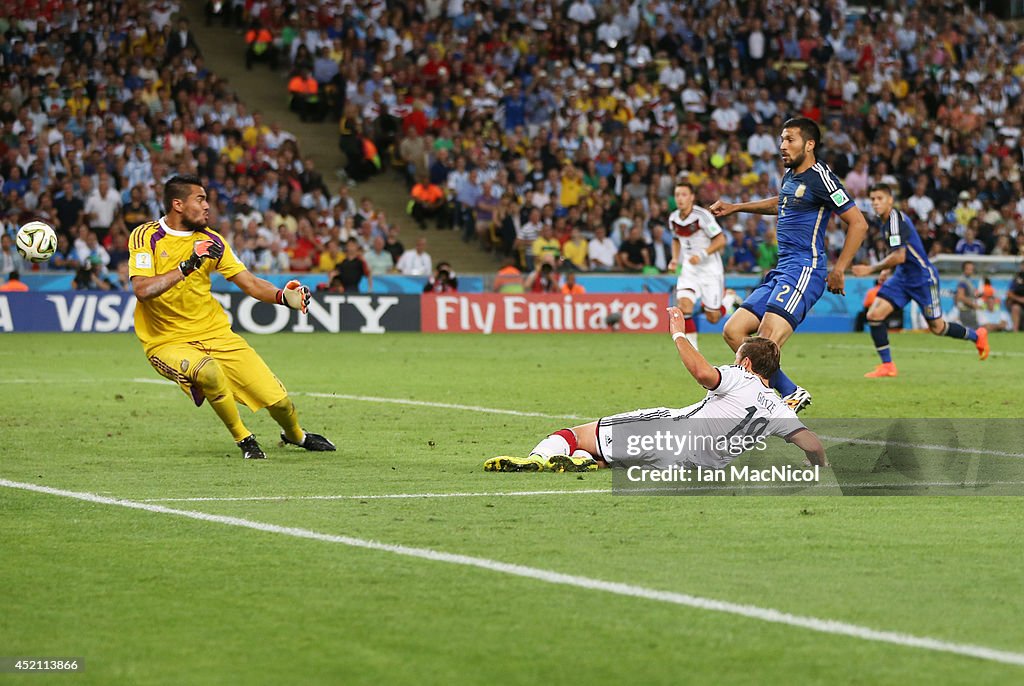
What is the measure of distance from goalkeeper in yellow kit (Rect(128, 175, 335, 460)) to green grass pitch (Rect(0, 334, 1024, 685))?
406 mm

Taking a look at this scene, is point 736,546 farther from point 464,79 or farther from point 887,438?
point 464,79

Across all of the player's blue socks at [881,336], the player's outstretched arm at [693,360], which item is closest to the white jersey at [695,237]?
the player's blue socks at [881,336]

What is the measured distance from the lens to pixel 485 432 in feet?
38.6

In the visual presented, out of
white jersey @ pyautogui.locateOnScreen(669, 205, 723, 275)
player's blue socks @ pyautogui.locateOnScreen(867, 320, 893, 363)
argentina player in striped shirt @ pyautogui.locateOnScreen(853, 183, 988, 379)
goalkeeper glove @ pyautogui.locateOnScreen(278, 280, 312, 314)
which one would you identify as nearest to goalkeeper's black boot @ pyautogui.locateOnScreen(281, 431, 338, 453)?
goalkeeper glove @ pyautogui.locateOnScreen(278, 280, 312, 314)

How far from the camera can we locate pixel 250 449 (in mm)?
10289

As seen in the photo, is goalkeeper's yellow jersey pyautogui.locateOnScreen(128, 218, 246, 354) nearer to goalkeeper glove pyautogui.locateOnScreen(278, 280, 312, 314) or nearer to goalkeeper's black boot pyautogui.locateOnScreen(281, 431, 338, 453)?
goalkeeper glove pyautogui.locateOnScreen(278, 280, 312, 314)

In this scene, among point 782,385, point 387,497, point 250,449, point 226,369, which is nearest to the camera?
point 387,497

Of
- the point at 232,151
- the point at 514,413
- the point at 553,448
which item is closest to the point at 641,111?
the point at 232,151

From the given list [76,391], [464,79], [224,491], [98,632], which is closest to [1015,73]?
[464,79]

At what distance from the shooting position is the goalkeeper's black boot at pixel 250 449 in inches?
403

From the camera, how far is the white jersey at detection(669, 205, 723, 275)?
20.5m

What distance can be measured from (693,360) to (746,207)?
4.31 m

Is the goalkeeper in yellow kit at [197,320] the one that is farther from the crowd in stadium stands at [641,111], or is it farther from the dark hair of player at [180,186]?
the crowd in stadium stands at [641,111]

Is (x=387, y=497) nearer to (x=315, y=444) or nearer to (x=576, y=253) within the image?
(x=315, y=444)
